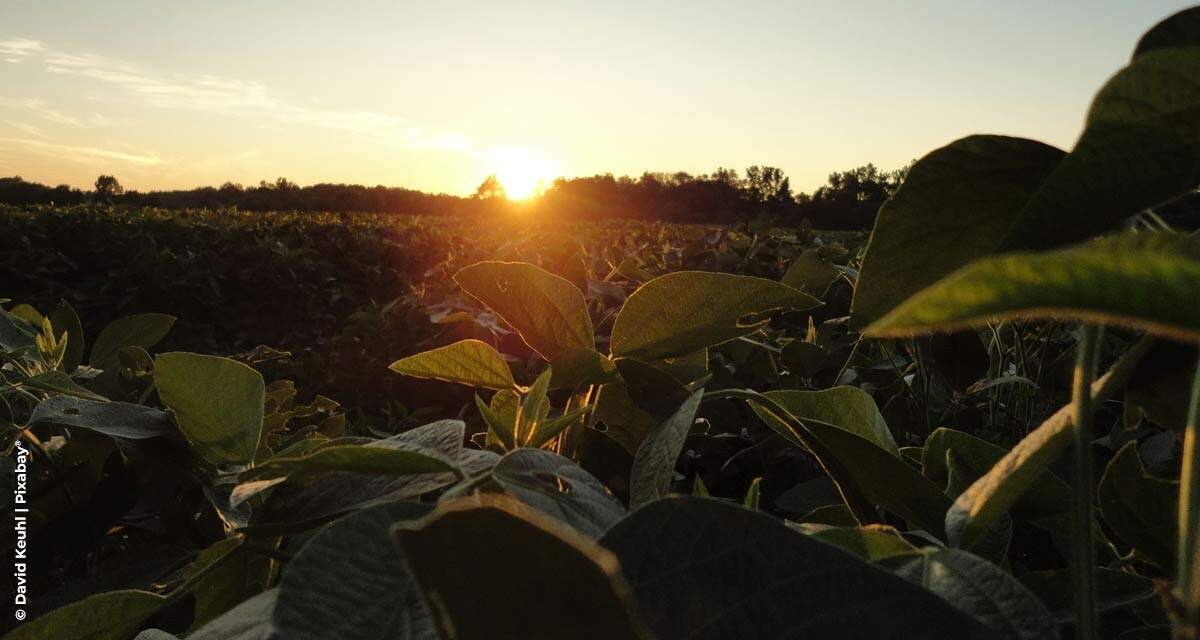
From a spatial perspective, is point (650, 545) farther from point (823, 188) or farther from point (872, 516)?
point (823, 188)

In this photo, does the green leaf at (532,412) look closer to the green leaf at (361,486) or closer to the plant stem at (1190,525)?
the green leaf at (361,486)

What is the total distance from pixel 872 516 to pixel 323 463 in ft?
1.29

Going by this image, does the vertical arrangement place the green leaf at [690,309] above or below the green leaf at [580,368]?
above

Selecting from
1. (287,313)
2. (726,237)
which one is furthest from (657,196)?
(726,237)

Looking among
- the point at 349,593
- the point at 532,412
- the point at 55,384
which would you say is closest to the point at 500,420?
the point at 532,412

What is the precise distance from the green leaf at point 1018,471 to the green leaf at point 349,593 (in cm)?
27

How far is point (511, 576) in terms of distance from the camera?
0.26 metres

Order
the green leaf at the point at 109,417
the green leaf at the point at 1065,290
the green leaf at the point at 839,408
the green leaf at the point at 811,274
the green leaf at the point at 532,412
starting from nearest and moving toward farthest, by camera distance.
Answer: the green leaf at the point at 1065,290
the green leaf at the point at 532,412
the green leaf at the point at 839,408
the green leaf at the point at 109,417
the green leaf at the point at 811,274

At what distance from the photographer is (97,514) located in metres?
1.05

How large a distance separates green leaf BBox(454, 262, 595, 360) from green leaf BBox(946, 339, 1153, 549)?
1.09 feet

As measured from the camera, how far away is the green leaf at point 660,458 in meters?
0.48

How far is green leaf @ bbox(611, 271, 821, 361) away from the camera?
2.06 ft

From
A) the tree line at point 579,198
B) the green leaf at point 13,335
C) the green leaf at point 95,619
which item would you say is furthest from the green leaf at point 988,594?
the tree line at point 579,198

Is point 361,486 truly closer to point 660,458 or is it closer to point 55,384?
point 660,458
